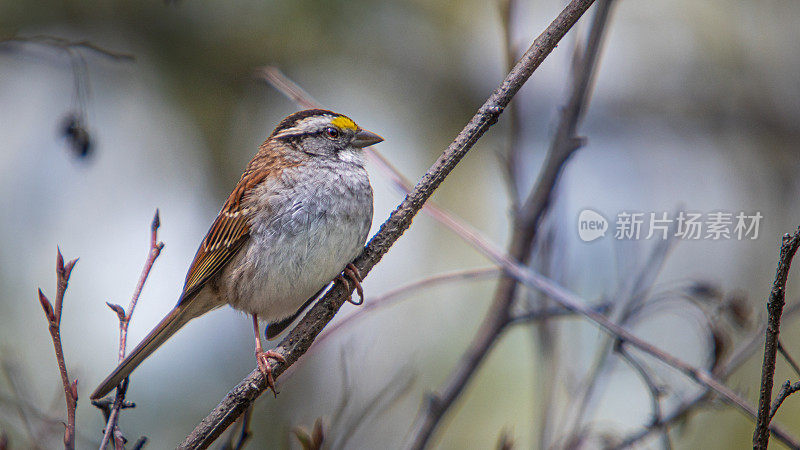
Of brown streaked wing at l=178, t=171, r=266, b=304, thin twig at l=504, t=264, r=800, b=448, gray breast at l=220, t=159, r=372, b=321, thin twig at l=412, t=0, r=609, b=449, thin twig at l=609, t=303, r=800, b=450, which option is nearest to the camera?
thin twig at l=504, t=264, r=800, b=448

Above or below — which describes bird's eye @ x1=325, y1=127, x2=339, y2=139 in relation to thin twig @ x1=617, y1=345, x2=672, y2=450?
below

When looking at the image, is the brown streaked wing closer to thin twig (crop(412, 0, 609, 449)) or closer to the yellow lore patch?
the yellow lore patch

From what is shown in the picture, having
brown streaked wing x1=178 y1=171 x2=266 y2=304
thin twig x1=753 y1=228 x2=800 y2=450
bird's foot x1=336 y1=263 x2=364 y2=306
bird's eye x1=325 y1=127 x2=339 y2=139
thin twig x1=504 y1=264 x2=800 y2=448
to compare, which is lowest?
brown streaked wing x1=178 y1=171 x2=266 y2=304

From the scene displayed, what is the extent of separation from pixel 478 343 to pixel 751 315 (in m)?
1.28

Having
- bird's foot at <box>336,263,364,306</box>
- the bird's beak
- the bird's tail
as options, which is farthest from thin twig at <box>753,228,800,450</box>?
the bird's tail

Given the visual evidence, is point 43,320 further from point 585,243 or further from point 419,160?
point 585,243

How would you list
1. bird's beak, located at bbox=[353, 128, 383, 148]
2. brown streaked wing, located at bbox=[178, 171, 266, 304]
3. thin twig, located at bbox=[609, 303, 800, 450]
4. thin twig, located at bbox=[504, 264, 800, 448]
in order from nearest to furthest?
thin twig, located at bbox=[504, 264, 800, 448] < thin twig, located at bbox=[609, 303, 800, 450] < brown streaked wing, located at bbox=[178, 171, 266, 304] < bird's beak, located at bbox=[353, 128, 383, 148]

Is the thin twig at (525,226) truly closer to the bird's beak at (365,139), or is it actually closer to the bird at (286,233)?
the bird at (286,233)

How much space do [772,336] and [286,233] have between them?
2.18 metres

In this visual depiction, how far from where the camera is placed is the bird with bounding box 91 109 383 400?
3340 mm

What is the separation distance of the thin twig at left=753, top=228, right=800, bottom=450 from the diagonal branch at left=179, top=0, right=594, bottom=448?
36.9 inches

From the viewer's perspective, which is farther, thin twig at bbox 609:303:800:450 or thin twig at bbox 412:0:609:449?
thin twig at bbox 412:0:609:449

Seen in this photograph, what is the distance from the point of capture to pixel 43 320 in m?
6.21

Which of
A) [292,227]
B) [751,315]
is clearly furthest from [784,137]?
[292,227]
